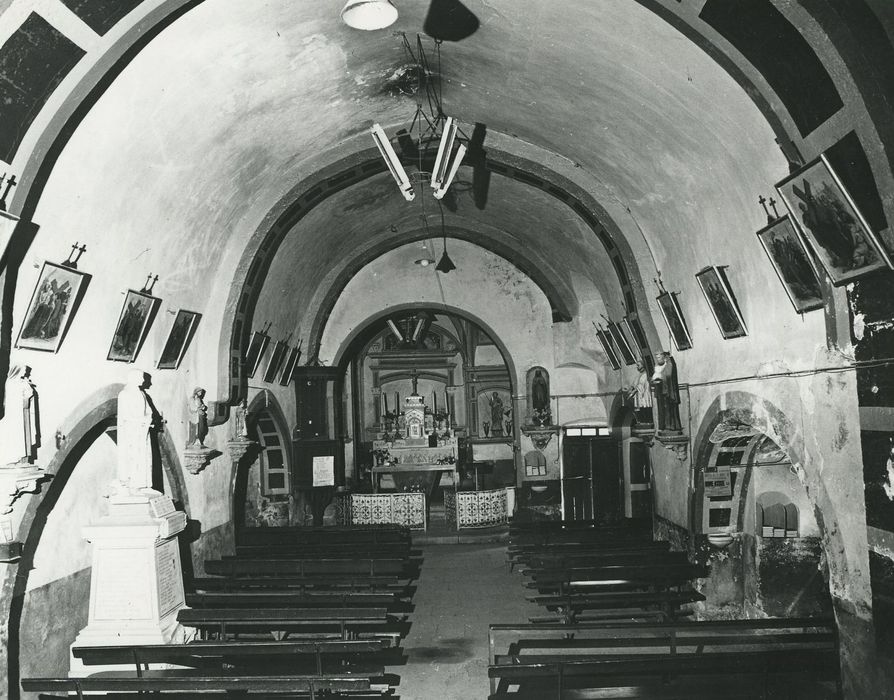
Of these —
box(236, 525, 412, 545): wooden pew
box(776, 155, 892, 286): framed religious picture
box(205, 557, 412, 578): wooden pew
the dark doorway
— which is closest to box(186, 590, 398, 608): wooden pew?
box(205, 557, 412, 578): wooden pew

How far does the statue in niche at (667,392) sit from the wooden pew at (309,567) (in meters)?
4.03

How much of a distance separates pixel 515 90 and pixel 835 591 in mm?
6201

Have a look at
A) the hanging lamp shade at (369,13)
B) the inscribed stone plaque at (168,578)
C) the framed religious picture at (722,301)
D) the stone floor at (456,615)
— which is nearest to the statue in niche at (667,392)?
the framed religious picture at (722,301)

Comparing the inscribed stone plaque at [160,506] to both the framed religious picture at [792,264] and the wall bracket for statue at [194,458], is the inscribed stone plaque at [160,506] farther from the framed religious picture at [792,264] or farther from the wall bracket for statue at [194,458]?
the framed religious picture at [792,264]

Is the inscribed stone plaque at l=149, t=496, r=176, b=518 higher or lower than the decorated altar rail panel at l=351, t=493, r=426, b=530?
higher

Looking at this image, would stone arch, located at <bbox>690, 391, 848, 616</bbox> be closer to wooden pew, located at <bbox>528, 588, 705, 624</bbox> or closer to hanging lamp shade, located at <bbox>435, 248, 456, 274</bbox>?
wooden pew, located at <bbox>528, 588, 705, 624</bbox>

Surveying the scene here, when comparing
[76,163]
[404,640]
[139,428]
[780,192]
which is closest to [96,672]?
[139,428]

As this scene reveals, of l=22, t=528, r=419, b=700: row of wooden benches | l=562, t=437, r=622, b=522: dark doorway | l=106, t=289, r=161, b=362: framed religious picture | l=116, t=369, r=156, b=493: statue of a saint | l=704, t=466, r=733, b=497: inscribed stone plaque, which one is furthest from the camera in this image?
l=562, t=437, r=622, b=522: dark doorway

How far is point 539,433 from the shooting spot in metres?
15.7

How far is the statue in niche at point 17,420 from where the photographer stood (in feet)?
20.2

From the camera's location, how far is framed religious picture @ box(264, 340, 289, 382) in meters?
13.6

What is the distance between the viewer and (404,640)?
8.84m

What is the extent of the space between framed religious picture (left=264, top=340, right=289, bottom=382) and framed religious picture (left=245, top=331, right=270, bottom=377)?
558 mm

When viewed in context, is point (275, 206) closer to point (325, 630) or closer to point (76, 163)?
point (76, 163)
